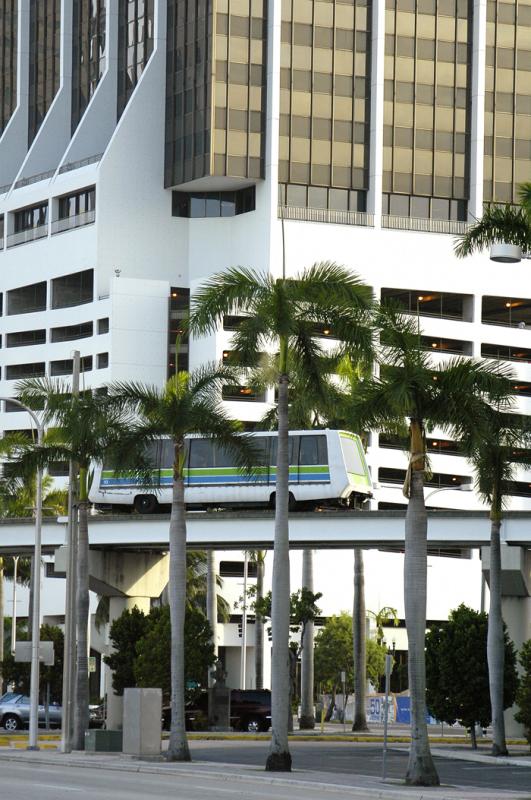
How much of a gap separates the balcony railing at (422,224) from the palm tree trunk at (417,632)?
71.5 metres

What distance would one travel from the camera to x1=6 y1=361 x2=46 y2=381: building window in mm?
111256

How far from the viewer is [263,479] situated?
193ft

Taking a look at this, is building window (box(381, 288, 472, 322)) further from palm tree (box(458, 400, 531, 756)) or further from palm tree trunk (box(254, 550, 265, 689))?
palm tree (box(458, 400, 531, 756))

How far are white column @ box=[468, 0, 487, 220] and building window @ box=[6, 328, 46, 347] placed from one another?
102 feet

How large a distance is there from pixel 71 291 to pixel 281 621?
76.5 m

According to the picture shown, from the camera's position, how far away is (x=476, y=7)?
104750 mm

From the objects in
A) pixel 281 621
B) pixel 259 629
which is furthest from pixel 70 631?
pixel 259 629

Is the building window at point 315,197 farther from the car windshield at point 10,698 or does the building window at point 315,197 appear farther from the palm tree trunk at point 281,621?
the palm tree trunk at point 281,621

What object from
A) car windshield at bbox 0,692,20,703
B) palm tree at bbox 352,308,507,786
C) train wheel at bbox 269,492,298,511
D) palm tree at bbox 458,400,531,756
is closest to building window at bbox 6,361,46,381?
car windshield at bbox 0,692,20,703

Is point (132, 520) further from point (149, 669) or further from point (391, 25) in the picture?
point (391, 25)

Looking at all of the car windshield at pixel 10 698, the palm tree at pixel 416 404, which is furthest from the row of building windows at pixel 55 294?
the palm tree at pixel 416 404

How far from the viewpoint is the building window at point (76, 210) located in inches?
4190

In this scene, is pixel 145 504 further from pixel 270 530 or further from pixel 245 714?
pixel 245 714

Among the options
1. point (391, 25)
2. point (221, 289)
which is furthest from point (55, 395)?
point (391, 25)
